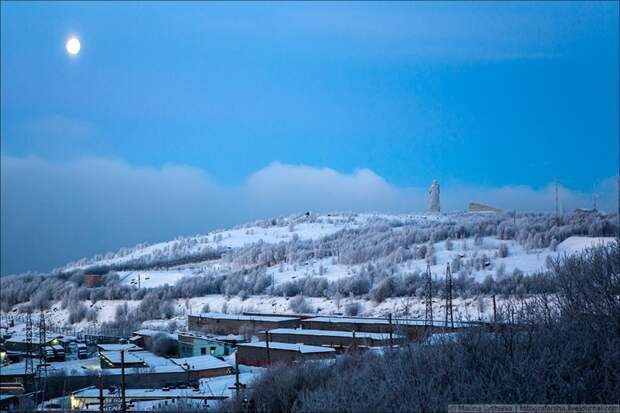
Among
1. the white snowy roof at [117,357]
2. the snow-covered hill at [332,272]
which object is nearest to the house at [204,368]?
the white snowy roof at [117,357]

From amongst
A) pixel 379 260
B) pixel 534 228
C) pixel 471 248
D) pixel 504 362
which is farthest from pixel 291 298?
pixel 504 362

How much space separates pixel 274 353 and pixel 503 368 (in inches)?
619

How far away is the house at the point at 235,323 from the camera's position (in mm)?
32781

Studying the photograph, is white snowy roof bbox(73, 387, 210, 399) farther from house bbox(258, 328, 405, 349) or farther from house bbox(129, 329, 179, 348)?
house bbox(129, 329, 179, 348)

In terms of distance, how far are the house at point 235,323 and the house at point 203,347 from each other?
3.21 metres

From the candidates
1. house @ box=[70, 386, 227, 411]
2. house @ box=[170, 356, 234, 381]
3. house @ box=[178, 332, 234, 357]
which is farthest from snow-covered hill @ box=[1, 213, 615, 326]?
house @ box=[70, 386, 227, 411]

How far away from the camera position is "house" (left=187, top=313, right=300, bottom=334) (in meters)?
32.8

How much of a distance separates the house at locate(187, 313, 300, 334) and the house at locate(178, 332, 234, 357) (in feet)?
10.5

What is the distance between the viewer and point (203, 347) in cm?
2973

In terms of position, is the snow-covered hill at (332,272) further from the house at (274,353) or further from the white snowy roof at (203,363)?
the white snowy roof at (203,363)

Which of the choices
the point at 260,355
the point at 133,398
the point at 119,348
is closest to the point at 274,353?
the point at 260,355

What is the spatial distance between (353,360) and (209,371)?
12.1 meters

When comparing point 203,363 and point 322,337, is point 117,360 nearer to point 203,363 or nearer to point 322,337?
point 203,363

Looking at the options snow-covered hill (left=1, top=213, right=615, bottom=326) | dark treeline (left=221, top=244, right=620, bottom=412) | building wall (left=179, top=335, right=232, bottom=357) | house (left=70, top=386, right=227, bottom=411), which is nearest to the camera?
dark treeline (left=221, top=244, right=620, bottom=412)
